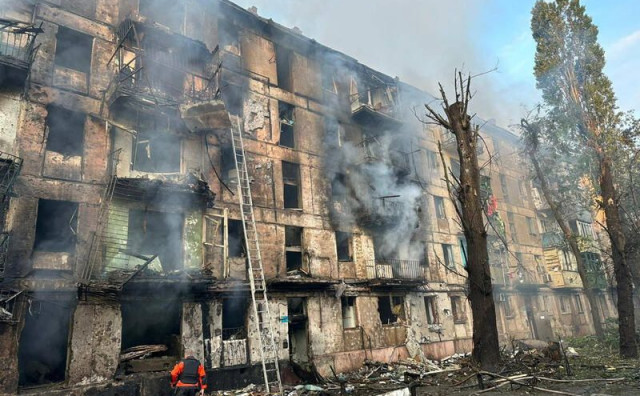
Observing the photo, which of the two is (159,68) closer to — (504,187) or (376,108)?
(376,108)

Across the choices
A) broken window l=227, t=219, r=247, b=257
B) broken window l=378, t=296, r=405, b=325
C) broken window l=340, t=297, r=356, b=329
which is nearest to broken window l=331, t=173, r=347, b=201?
broken window l=340, t=297, r=356, b=329

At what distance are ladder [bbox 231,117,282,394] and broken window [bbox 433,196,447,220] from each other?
42.8 ft

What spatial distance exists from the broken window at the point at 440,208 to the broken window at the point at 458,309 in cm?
490

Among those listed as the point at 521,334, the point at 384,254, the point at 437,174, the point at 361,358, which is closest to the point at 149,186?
the point at 361,358

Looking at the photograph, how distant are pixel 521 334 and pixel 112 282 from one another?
80.6ft

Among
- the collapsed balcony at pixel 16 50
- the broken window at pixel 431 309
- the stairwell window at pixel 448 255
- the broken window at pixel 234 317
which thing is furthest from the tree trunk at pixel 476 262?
the stairwell window at pixel 448 255

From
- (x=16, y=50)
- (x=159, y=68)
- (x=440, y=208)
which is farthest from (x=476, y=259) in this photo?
(x=440, y=208)

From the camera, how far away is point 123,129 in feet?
45.0

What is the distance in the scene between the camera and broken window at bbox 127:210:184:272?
13.1 m

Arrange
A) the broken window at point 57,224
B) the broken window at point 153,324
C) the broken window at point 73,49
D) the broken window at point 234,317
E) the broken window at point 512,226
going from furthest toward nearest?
the broken window at point 512,226, the broken window at point 234,317, the broken window at point 73,49, the broken window at point 153,324, the broken window at point 57,224

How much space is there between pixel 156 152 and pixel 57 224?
162 inches

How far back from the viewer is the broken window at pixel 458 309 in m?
22.4

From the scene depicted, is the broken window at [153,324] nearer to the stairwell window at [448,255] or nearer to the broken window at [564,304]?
the stairwell window at [448,255]

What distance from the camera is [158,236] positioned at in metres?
13.8
